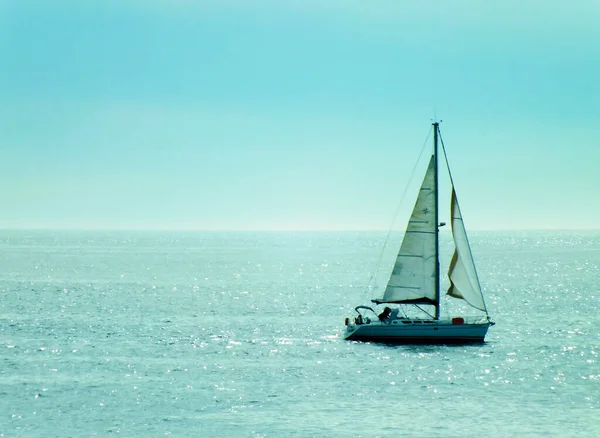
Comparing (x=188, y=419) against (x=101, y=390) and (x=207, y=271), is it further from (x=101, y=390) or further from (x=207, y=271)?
(x=207, y=271)

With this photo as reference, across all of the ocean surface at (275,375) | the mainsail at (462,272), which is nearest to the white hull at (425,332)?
the ocean surface at (275,375)

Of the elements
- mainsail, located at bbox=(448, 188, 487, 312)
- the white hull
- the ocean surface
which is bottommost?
the ocean surface

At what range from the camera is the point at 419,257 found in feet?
213

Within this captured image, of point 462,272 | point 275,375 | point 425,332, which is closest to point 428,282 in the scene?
point 462,272

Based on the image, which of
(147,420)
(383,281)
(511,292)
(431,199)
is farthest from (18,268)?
(147,420)

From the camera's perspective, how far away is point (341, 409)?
43938 mm

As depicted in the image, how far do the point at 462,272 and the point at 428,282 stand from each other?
2.72 meters

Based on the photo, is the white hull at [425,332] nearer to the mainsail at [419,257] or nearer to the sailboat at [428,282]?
the sailboat at [428,282]

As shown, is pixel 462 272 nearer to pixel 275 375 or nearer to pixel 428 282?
pixel 428 282

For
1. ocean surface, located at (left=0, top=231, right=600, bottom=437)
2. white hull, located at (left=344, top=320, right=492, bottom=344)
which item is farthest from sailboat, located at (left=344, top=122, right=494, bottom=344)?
ocean surface, located at (left=0, top=231, right=600, bottom=437)

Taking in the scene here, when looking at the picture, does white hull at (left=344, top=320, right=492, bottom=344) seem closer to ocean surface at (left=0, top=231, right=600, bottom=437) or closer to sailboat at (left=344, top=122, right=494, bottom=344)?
sailboat at (left=344, top=122, right=494, bottom=344)

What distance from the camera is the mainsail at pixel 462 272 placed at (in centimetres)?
6341

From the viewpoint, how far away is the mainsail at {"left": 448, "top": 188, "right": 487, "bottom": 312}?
63.4 metres

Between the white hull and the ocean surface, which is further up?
the white hull
